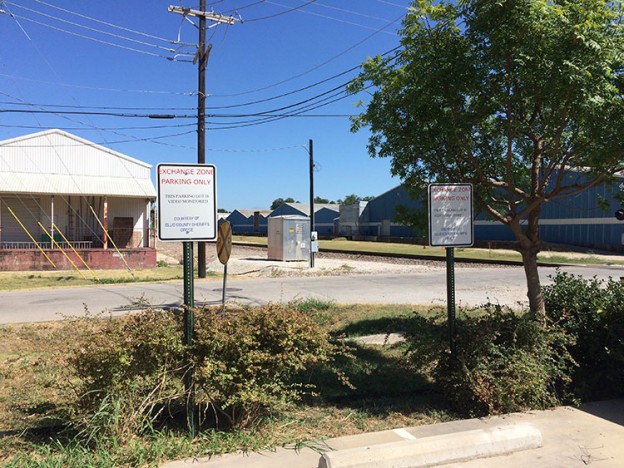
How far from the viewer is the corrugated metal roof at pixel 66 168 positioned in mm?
25828

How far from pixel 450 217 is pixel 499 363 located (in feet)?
5.19

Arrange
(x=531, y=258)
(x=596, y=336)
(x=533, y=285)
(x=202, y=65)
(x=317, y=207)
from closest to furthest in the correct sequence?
(x=596, y=336) < (x=533, y=285) < (x=531, y=258) < (x=202, y=65) < (x=317, y=207)

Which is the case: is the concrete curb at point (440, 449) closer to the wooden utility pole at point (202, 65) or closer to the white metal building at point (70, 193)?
the wooden utility pole at point (202, 65)

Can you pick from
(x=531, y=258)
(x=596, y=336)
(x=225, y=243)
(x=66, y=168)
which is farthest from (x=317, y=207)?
(x=596, y=336)

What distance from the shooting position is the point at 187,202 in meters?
4.53

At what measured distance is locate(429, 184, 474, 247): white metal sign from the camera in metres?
5.42

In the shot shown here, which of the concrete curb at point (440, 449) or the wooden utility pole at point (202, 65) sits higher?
the wooden utility pole at point (202, 65)

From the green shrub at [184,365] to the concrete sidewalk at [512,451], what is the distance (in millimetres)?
460

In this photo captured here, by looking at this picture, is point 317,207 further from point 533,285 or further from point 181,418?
point 181,418

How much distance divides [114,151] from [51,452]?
2740 centimetres

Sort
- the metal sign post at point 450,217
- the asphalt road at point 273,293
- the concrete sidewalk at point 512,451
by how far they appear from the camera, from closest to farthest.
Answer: the concrete sidewalk at point 512,451
the metal sign post at point 450,217
the asphalt road at point 273,293

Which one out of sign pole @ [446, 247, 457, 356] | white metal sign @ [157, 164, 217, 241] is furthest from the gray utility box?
white metal sign @ [157, 164, 217, 241]

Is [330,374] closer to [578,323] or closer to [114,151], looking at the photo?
[578,323]

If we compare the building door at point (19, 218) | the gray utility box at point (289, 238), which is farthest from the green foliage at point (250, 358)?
the building door at point (19, 218)
